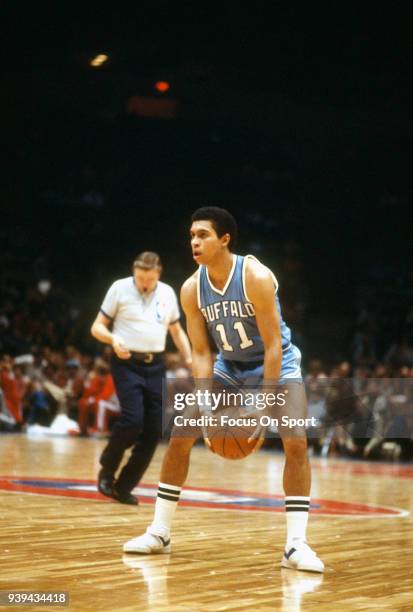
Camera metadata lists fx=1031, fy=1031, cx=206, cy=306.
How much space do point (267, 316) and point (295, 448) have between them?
0.62 meters

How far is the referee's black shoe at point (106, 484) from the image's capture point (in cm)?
718

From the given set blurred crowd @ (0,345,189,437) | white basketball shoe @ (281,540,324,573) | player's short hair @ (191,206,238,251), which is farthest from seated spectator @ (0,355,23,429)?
white basketball shoe @ (281,540,324,573)

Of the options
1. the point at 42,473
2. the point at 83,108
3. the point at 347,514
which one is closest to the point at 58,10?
the point at 83,108

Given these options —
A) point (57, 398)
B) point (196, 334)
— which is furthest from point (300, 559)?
point (57, 398)

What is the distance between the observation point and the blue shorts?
4836 millimetres

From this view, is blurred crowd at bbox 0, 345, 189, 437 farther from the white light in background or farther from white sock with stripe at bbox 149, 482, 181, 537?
white sock with stripe at bbox 149, 482, 181, 537

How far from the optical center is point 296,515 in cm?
466

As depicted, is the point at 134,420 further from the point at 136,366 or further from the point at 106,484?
the point at 106,484

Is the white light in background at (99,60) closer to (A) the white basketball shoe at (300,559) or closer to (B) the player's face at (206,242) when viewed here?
(B) the player's face at (206,242)

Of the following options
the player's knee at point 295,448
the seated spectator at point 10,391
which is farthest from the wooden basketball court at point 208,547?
the seated spectator at point 10,391

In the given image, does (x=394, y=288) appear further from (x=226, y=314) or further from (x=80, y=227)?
(x=226, y=314)

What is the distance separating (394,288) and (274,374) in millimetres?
18541

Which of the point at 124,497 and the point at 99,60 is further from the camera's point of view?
the point at 99,60

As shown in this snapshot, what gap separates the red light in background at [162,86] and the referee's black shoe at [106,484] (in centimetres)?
1570
